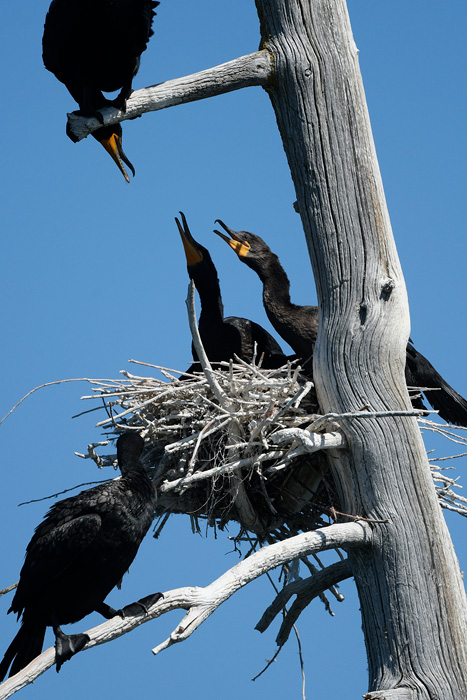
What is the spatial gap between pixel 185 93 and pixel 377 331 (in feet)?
5.09

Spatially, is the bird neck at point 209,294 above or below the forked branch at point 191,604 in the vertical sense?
above

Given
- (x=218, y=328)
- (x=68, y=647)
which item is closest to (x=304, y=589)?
(x=68, y=647)

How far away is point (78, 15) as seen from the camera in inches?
221

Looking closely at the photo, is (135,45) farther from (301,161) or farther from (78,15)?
(301,161)

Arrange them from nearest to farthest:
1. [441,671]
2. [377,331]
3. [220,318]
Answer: [441,671]
[377,331]
[220,318]

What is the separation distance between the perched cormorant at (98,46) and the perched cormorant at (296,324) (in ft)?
3.53

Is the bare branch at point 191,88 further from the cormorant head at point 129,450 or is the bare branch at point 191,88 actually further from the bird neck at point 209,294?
the bird neck at point 209,294

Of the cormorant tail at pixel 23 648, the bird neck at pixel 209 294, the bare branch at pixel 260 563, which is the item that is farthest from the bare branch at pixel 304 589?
the bird neck at pixel 209 294

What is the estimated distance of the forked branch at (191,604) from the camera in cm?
389

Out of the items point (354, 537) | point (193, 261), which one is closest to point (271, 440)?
point (354, 537)

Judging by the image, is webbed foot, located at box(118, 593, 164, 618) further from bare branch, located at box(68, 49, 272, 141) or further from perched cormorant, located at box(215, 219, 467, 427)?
bare branch, located at box(68, 49, 272, 141)

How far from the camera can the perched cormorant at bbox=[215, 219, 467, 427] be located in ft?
18.8

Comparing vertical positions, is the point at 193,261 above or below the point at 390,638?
above

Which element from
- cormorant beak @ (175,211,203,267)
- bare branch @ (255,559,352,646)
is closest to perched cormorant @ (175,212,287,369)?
cormorant beak @ (175,211,203,267)
